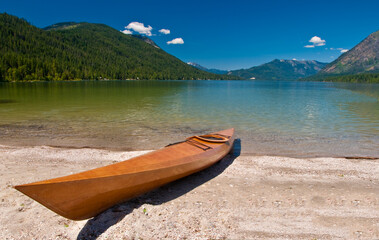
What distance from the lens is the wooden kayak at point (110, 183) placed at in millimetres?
4359

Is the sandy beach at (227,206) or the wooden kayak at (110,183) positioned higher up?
the wooden kayak at (110,183)

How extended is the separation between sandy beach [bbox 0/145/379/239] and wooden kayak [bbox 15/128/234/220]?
1.89ft

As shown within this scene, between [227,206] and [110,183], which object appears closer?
[110,183]

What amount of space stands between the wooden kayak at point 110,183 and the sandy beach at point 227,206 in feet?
1.89

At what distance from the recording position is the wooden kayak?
4.36 m

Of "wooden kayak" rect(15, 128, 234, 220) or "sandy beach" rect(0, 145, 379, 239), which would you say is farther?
"sandy beach" rect(0, 145, 379, 239)

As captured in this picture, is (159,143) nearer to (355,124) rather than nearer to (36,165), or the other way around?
(36,165)

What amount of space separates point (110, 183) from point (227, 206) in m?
3.46

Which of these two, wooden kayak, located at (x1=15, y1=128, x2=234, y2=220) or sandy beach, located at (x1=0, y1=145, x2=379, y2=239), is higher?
wooden kayak, located at (x1=15, y1=128, x2=234, y2=220)

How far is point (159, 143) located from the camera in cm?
1388

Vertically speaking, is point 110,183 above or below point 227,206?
above

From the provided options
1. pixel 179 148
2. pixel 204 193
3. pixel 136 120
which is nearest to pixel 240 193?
pixel 204 193

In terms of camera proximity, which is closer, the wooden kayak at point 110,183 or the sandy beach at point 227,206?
the wooden kayak at point 110,183

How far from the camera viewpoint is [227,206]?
6508 millimetres
